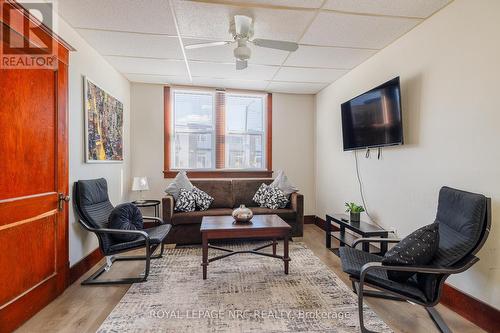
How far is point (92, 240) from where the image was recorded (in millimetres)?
3023

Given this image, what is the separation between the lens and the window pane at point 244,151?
488 cm

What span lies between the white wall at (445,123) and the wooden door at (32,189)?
11.2 ft

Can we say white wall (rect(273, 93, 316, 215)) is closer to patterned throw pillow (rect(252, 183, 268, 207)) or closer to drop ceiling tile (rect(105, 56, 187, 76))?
patterned throw pillow (rect(252, 183, 268, 207))

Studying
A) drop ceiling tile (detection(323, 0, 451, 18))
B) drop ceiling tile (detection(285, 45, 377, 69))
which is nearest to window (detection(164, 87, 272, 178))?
drop ceiling tile (detection(285, 45, 377, 69))

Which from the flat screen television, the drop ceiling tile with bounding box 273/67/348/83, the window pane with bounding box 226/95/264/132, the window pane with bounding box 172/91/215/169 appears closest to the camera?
the flat screen television

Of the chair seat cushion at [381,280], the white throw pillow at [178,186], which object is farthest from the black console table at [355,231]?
the white throw pillow at [178,186]

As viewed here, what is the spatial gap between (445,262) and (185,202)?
3.09m

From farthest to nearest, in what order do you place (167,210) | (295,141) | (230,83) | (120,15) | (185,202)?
(295,141), (230,83), (185,202), (167,210), (120,15)

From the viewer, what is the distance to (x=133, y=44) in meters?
2.96

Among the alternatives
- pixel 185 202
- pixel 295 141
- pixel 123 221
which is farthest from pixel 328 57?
pixel 123 221

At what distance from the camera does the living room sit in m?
1.87

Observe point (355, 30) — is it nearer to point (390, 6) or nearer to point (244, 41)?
point (390, 6)

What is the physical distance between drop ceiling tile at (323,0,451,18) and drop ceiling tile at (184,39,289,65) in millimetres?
1005

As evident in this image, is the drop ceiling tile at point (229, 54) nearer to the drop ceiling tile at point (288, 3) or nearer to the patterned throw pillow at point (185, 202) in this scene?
the drop ceiling tile at point (288, 3)
